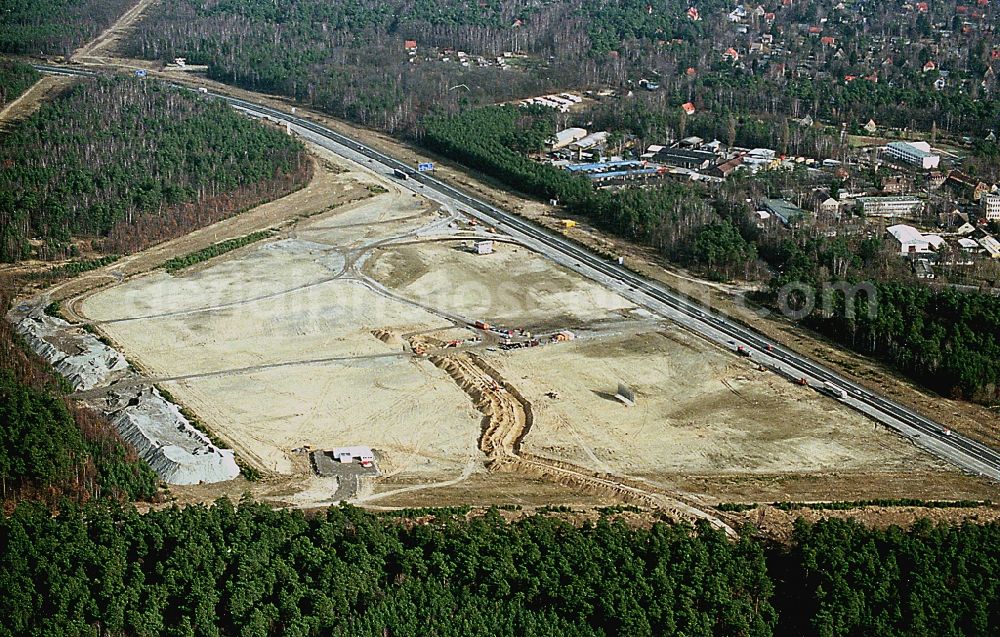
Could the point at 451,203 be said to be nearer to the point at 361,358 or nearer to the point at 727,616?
the point at 361,358

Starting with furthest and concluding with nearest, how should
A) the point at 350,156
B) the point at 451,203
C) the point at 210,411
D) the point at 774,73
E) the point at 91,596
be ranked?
the point at 774,73 < the point at 350,156 < the point at 451,203 < the point at 210,411 < the point at 91,596

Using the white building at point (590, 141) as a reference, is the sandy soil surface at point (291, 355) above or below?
below

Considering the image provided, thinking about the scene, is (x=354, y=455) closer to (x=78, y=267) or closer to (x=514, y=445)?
(x=514, y=445)

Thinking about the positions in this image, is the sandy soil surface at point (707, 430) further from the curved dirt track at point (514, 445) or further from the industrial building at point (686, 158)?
the industrial building at point (686, 158)

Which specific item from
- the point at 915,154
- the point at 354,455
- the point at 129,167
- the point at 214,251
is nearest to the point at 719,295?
the point at 354,455

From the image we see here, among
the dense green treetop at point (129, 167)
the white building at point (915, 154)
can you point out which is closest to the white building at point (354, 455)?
the dense green treetop at point (129, 167)

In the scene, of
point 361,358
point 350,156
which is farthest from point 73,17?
point 361,358

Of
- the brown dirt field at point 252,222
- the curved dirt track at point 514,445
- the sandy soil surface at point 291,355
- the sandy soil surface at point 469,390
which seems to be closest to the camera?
the curved dirt track at point 514,445
